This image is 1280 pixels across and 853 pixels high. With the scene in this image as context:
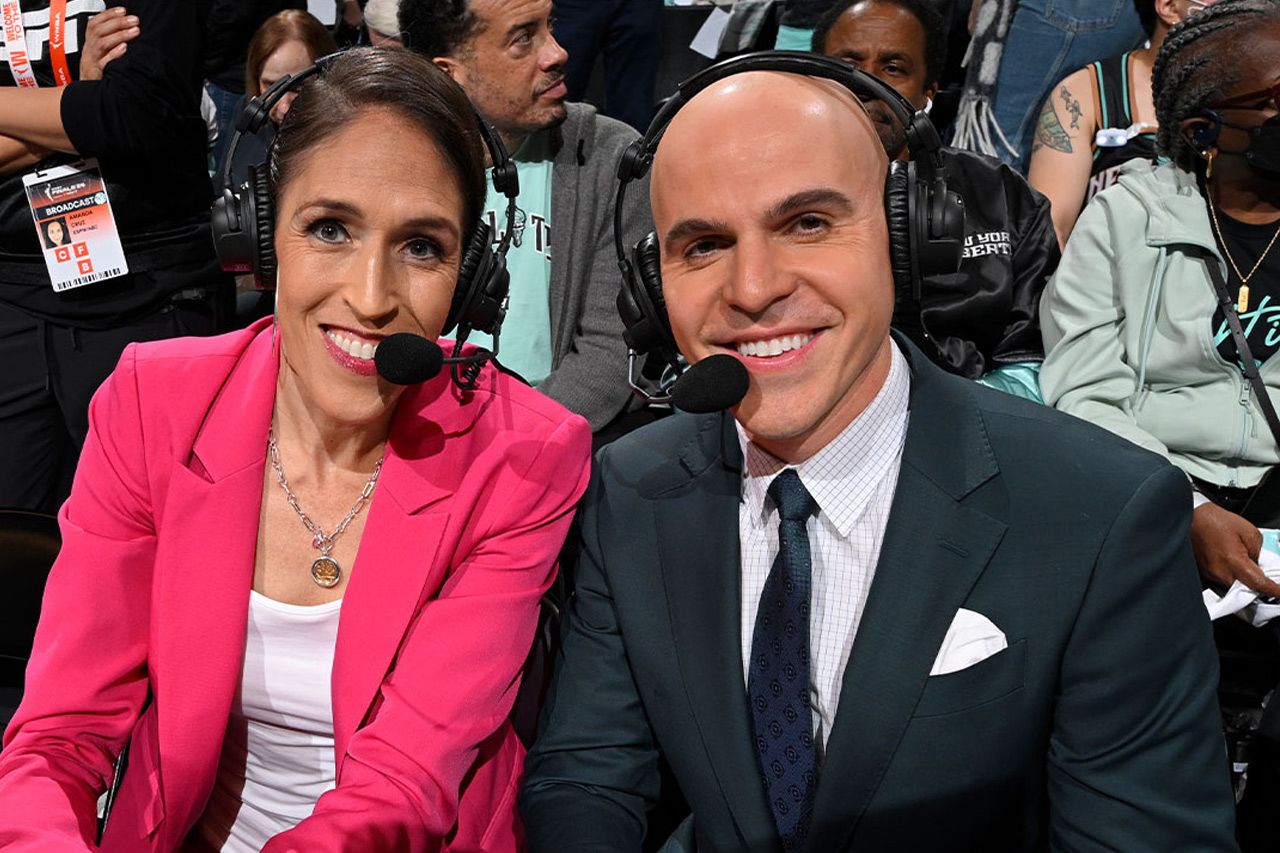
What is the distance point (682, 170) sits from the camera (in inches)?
61.4

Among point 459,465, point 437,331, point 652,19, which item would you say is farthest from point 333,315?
point 652,19

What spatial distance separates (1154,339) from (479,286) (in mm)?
1499

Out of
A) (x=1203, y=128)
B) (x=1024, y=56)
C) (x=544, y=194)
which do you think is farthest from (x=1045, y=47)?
(x=544, y=194)

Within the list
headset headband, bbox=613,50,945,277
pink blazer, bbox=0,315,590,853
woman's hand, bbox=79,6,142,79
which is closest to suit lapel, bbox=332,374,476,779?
pink blazer, bbox=0,315,590,853

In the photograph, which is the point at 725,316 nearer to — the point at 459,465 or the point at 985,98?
the point at 459,465

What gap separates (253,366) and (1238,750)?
182 centimetres

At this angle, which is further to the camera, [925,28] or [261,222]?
[925,28]

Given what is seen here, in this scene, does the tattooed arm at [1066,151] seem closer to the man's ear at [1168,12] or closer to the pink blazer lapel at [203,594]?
the man's ear at [1168,12]

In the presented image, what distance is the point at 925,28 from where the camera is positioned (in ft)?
10.8

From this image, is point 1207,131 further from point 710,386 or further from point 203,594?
point 203,594

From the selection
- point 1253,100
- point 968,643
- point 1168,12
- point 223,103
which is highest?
point 1253,100

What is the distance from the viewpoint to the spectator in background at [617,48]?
4258mm

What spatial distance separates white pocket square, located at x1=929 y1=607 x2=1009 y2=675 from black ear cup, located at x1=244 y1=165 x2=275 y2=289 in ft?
3.37

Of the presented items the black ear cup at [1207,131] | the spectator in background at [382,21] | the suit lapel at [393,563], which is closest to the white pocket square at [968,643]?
the suit lapel at [393,563]
